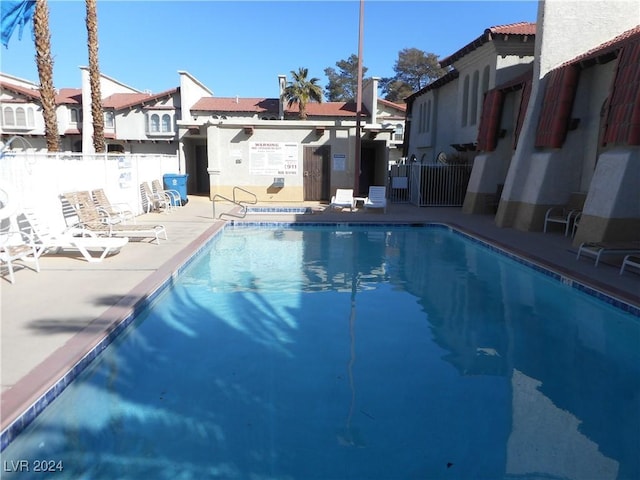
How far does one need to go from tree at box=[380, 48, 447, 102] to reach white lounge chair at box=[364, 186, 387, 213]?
137ft

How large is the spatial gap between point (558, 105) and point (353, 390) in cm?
1075

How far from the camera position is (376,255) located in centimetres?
1060

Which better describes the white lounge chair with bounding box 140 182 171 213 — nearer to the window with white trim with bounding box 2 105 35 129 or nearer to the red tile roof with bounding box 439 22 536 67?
the red tile roof with bounding box 439 22 536 67

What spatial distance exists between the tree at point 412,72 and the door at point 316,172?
130ft

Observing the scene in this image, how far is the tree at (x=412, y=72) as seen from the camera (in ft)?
185

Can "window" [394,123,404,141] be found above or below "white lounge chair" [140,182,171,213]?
above

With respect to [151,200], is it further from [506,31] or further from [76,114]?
[76,114]

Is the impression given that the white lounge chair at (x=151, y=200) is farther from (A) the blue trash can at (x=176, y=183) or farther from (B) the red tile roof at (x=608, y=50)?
(B) the red tile roof at (x=608, y=50)

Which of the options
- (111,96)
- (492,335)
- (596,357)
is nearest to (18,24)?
(492,335)

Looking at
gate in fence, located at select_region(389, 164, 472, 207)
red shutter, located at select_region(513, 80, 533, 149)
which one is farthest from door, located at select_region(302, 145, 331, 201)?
red shutter, located at select_region(513, 80, 533, 149)

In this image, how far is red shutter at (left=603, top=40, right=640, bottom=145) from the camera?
29.5 ft

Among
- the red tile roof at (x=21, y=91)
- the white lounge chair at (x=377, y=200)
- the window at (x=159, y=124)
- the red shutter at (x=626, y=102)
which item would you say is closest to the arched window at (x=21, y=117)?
the red tile roof at (x=21, y=91)

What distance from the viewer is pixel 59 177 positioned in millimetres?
9461

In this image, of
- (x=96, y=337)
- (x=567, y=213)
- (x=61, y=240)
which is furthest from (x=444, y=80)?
(x=96, y=337)
